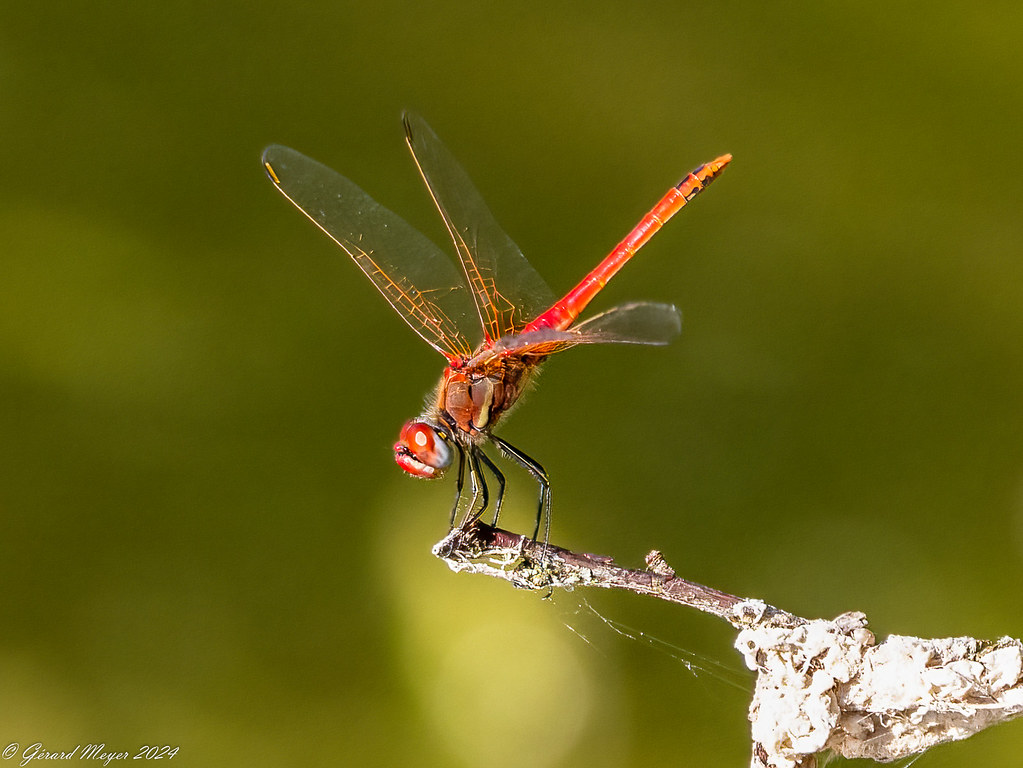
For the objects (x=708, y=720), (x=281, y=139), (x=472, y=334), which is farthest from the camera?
(x=281, y=139)

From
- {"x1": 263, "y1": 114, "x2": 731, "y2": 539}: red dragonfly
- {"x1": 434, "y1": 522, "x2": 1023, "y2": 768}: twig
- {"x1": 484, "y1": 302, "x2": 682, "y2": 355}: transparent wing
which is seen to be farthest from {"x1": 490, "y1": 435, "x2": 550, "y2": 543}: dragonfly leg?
{"x1": 434, "y1": 522, "x2": 1023, "y2": 768}: twig

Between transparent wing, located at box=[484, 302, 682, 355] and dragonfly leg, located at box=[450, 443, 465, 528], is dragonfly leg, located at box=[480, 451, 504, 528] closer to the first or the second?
dragonfly leg, located at box=[450, 443, 465, 528]

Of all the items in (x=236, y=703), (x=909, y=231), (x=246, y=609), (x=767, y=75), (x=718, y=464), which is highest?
(x=767, y=75)

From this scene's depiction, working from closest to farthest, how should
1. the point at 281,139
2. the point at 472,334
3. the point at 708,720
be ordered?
the point at 708,720
the point at 472,334
the point at 281,139

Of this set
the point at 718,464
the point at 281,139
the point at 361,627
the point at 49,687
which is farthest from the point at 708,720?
the point at 281,139

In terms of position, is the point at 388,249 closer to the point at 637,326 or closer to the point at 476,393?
the point at 476,393

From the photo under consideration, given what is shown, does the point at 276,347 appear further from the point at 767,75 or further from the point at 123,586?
the point at 767,75

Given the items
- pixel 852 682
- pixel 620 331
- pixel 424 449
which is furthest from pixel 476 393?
pixel 852 682

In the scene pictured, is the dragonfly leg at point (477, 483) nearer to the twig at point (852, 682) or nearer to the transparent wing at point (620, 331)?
the transparent wing at point (620, 331)
